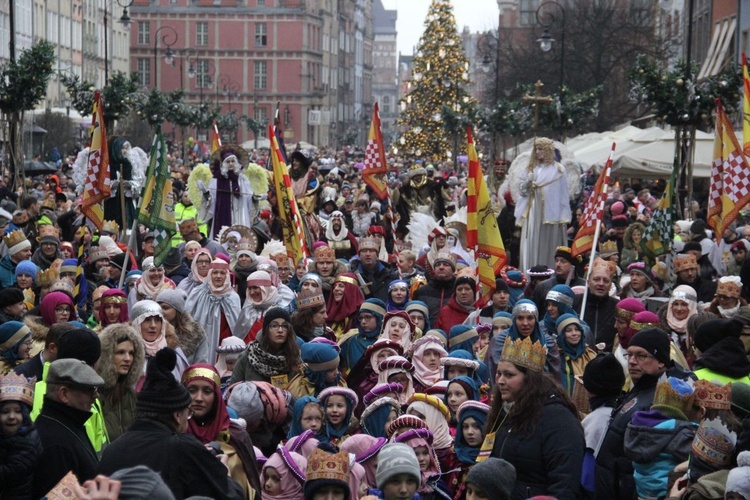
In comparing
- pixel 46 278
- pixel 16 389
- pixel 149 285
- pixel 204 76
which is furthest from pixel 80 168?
pixel 204 76

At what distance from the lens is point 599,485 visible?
728 centimetres

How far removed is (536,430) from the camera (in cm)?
655

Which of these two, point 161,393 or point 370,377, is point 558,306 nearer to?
point 370,377

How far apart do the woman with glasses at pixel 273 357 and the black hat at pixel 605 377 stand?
93.2 inches

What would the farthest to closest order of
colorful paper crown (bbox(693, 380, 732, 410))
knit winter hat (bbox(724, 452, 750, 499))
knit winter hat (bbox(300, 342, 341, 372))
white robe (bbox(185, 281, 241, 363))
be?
white robe (bbox(185, 281, 241, 363)) → knit winter hat (bbox(300, 342, 341, 372)) → colorful paper crown (bbox(693, 380, 732, 410)) → knit winter hat (bbox(724, 452, 750, 499))

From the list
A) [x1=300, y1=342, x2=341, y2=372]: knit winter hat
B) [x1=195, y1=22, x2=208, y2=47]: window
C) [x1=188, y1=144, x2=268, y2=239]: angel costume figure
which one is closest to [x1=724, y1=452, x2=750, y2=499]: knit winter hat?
[x1=300, y1=342, x2=341, y2=372]: knit winter hat

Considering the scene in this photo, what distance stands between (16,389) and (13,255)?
28.1ft

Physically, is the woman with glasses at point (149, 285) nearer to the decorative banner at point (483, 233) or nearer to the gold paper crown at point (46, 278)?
the gold paper crown at point (46, 278)

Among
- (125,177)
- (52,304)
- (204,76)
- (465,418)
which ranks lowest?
(465,418)

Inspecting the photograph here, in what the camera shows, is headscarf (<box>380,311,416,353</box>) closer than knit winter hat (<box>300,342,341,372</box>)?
No

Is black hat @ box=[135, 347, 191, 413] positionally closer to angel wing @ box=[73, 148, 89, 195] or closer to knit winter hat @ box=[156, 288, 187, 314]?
knit winter hat @ box=[156, 288, 187, 314]

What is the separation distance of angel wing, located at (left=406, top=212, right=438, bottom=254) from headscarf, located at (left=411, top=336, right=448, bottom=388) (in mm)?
10707

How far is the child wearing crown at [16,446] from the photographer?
6.25 meters

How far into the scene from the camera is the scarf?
9.36 meters
